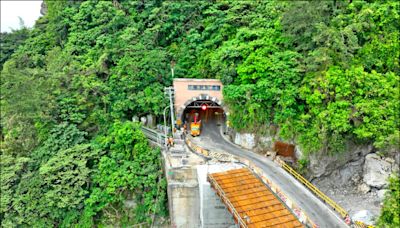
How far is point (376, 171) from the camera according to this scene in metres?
22.3

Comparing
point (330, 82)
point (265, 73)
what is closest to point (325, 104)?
point (330, 82)

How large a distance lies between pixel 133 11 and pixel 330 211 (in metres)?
27.6

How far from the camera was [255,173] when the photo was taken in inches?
817

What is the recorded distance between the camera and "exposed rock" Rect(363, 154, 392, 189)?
2200cm

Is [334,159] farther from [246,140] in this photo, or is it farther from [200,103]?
[200,103]

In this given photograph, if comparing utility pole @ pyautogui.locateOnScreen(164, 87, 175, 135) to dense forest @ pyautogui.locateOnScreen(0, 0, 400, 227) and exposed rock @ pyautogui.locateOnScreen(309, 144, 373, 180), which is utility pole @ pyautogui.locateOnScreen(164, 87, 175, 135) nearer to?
dense forest @ pyautogui.locateOnScreen(0, 0, 400, 227)

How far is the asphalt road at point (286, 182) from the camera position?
56.2ft

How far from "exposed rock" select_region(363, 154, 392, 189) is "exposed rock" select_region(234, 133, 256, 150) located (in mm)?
8522

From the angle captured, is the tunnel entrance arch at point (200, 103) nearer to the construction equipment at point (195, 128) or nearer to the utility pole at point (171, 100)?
the utility pole at point (171, 100)

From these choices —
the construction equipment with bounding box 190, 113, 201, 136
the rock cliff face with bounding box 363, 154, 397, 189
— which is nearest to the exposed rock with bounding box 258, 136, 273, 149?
the construction equipment with bounding box 190, 113, 201, 136

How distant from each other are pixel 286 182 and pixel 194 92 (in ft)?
38.0

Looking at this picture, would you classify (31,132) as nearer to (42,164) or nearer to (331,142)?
(42,164)

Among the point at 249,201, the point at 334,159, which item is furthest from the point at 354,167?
the point at 249,201

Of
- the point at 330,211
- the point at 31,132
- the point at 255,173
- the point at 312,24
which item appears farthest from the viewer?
the point at 31,132
